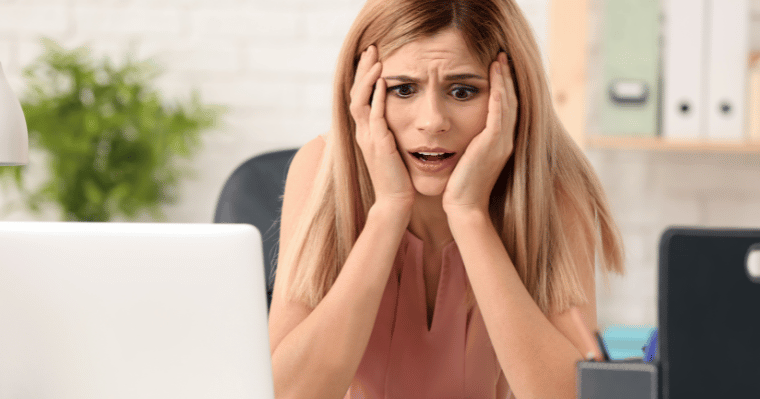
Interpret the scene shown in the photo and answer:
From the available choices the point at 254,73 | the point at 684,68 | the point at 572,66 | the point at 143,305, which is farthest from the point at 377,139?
the point at 254,73

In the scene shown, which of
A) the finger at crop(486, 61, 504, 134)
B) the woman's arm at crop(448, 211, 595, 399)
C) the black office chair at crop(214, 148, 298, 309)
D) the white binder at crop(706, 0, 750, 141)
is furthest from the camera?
the white binder at crop(706, 0, 750, 141)

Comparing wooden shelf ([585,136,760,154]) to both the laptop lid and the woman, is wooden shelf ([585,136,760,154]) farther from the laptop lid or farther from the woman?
the laptop lid

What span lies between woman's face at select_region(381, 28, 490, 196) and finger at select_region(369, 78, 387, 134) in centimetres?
1

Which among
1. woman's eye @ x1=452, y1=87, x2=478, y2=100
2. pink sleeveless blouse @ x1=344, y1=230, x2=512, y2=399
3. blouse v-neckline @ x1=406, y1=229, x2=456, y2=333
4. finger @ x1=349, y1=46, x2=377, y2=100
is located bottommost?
pink sleeveless blouse @ x1=344, y1=230, x2=512, y2=399

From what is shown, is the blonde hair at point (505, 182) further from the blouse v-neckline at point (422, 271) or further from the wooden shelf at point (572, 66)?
the wooden shelf at point (572, 66)

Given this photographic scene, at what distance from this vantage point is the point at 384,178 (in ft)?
3.35

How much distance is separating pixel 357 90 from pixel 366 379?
50cm

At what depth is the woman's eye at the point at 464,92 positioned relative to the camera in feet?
3.23

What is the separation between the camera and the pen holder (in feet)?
1.58

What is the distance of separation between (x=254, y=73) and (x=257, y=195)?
85 centimetres

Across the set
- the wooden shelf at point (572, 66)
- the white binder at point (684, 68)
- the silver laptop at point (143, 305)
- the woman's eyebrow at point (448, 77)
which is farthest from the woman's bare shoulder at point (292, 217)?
the white binder at point (684, 68)

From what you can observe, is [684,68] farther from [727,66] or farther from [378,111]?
[378,111]

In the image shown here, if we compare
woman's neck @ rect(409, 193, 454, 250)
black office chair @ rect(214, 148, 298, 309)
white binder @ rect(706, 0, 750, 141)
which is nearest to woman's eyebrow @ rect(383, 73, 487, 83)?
woman's neck @ rect(409, 193, 454, 250)

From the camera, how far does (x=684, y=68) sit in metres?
1.52
